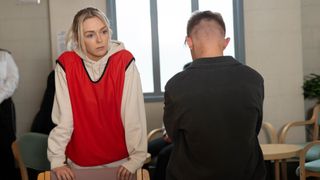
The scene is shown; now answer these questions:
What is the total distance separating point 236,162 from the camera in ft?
4.44

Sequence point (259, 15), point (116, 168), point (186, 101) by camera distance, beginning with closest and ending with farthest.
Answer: point (186, 101)
point (116, 168)
point (259, 15)

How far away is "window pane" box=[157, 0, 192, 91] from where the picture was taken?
418cm

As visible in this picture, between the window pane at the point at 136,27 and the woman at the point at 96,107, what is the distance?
2.57 meters

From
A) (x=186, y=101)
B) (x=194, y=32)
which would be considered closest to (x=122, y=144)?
(x=186, y=101)

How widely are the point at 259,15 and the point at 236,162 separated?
2.95m

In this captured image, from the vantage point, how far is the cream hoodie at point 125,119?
1.59 meters

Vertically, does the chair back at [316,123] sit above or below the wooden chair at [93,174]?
below

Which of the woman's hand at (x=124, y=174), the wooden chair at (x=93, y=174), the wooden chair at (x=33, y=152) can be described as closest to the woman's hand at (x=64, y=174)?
the wooden chair at (x=93, y=174)

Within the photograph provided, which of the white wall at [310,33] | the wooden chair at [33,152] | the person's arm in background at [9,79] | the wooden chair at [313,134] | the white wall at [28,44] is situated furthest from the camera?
the white wall at [310,33]

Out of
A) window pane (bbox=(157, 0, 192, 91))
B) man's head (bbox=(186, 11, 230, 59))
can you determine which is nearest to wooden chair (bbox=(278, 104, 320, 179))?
window pane (bbox=(157, 0, 192, 91))

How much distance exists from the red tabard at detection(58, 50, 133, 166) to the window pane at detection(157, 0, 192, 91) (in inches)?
102

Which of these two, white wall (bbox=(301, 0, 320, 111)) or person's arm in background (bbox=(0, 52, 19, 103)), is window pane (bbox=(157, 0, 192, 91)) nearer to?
white wall (bbox=(301, 0, 320, 111))

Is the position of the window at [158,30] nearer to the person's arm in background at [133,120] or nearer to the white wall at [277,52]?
the white wall at [277,52]

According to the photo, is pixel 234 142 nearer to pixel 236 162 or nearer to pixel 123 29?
pixel 236 162
